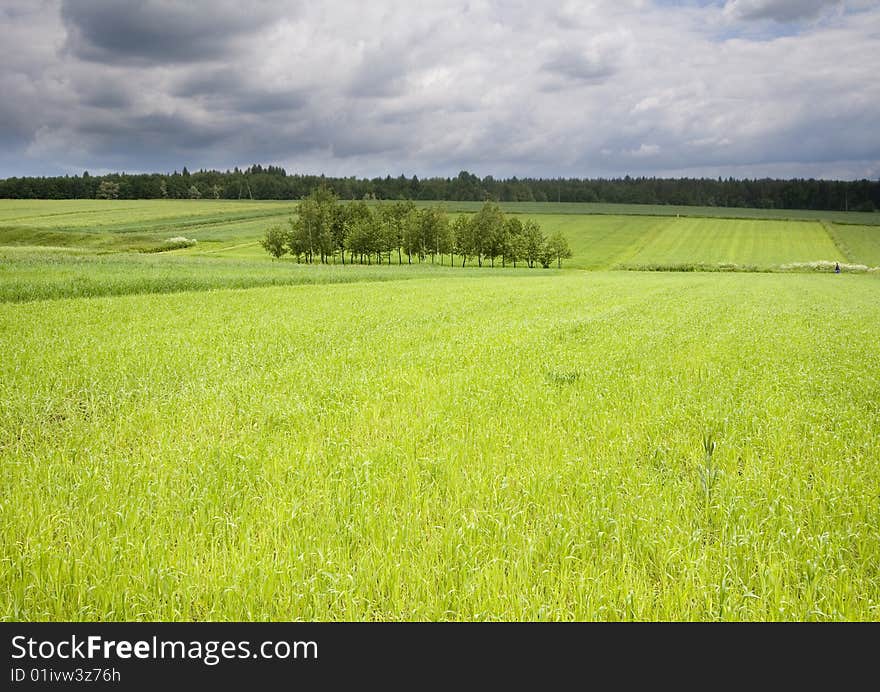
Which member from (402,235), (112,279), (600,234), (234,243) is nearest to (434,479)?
(112,279)

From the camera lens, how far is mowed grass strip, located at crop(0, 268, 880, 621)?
153 inches

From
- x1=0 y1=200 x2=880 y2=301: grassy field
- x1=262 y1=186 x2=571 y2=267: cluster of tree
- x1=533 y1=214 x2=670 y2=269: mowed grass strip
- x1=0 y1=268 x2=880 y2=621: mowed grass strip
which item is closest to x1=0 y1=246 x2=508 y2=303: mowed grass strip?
x1=0 y1=200 x2=880 y2=301: grassy field

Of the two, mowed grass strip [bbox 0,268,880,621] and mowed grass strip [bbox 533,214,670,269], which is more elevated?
mowed grass strip [bbox 533,214,670,269]

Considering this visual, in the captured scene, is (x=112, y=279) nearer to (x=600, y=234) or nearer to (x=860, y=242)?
(x=600, y=234)

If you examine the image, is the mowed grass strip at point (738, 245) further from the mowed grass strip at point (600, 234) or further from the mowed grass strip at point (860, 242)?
the mowed grass strip at point (600, 234)

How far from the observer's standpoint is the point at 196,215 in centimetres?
15038

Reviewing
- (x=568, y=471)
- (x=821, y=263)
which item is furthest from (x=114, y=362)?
(x=821, y=263)

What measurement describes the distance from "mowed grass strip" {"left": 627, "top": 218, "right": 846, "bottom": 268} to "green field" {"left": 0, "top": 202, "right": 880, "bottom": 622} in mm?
94494

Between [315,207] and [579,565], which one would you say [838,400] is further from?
[315,207]

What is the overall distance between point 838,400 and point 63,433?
12.9 m

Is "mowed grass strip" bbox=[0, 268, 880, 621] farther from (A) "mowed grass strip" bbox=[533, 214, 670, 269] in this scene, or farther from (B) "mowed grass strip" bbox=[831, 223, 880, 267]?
(B) "mowed grass strip" bbox=[831, 223, 880, 267]

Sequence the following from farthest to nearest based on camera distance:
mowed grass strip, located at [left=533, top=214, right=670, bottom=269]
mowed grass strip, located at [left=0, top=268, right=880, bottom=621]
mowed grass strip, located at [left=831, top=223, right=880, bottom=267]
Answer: mowed grass strip, located at [left=533, top=214, right=670, bottom=269] → mowed grass strip, located at [left=831, top=223, right=880, bottom=267] → mowed grass strip, located at [left=0, top=268, right=880, bottom=621]

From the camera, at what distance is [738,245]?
393 ft

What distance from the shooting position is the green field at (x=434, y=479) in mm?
3914
